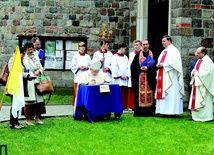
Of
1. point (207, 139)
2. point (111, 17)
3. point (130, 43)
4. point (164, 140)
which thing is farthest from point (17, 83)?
point (111, 17)

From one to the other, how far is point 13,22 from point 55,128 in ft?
29.7

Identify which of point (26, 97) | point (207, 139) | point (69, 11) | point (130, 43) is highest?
point (69, 11)

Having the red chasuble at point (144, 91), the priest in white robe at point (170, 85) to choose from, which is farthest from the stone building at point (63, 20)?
the priest in white robe at point (170, 85)

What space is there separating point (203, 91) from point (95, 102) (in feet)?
8.77

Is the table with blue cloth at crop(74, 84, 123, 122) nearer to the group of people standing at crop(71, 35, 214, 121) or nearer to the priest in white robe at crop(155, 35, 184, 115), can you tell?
the group of people standing at crop(71, 35, 214, 121)

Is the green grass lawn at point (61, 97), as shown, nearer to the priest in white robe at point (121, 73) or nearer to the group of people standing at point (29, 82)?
the priest in white robe at point (121, 73)

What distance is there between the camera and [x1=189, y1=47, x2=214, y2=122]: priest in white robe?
12664 mm

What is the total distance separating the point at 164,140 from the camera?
9.77 m

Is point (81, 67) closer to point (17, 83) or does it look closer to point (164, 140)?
point (17, 83)

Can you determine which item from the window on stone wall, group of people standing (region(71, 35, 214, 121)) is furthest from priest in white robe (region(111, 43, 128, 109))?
the window on stone wall

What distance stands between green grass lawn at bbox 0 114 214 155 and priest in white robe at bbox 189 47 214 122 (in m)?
0.44

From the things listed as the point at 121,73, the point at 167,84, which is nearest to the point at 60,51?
the point at 121,73

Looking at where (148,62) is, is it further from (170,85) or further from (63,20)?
(63,20)

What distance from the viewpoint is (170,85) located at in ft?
43.1
